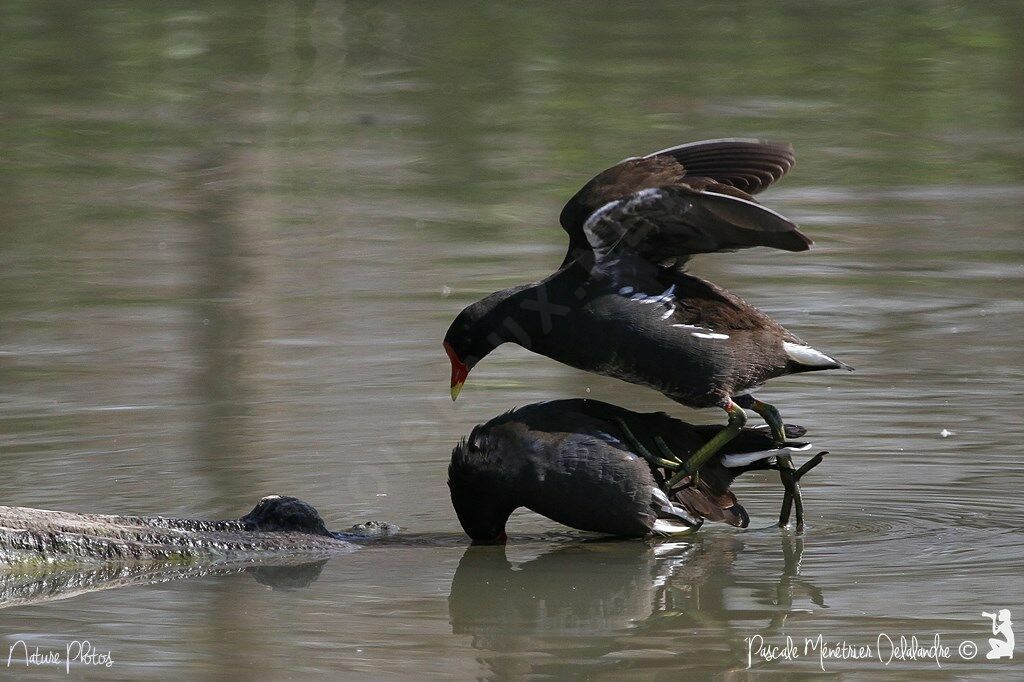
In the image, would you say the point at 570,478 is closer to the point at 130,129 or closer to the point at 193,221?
the point at 193,221

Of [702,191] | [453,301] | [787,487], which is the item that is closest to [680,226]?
[702,191]

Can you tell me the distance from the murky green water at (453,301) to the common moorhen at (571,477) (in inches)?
4.9

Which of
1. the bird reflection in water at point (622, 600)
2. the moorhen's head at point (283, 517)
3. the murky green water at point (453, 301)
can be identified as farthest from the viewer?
the moorhen's head at point (283, 517)

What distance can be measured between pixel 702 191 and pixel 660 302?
1.50 ft

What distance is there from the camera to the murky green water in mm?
5230

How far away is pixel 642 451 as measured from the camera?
617 cm

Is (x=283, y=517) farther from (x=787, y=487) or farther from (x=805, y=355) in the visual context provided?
(x=805, y=355)

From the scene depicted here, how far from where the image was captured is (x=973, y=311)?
895 cm

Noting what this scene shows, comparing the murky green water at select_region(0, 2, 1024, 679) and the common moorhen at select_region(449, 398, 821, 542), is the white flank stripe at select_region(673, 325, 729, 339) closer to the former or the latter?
the common moorhen at select_region(449, 398, 821, 542)

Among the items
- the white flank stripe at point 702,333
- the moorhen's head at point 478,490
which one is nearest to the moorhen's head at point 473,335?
the moorhen's head at point 478,490

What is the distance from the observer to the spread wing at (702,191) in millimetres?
5965

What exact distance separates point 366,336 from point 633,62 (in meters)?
7.80

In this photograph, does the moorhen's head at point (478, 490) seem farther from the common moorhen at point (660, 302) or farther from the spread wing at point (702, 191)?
the spread wing at point (702, 191)

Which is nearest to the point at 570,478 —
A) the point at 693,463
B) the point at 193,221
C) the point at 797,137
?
the point at 693,463
